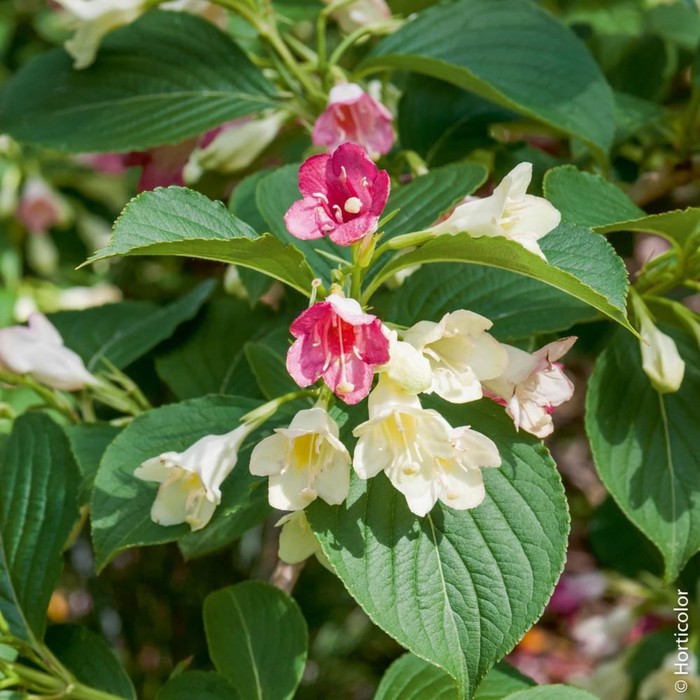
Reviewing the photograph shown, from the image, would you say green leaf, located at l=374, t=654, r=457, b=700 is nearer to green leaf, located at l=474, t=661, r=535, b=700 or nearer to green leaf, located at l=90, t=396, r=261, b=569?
green leaf, located at l=474, t=661, r=535, b=700

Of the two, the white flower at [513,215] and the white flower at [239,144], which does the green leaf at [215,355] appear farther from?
the white flower at [513,215]

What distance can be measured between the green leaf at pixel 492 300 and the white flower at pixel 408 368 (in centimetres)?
18

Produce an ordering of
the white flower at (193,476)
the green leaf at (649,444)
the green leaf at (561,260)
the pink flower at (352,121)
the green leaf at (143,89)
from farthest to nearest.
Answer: the green leaf at (143,89) → the pink flower at (352,121) → the green leaf at (649,444) → the white flower at (193,476) → the green leaf at (561,260)

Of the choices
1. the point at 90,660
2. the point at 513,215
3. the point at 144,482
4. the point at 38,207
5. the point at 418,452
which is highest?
the point at 513,215

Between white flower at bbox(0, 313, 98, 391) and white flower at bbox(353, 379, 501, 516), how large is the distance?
47 centimetres

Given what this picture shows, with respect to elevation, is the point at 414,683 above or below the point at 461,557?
below

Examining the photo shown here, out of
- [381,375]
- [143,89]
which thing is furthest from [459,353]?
[143,89]

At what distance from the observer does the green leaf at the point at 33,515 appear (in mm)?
912

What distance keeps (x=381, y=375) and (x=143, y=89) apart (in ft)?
2.02

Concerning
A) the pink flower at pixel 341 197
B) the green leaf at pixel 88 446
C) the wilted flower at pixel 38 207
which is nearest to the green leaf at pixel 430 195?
the pink flower at pixel 341 197

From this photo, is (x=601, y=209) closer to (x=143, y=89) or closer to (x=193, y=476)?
(x=193, y=476)

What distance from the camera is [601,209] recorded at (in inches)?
32.4

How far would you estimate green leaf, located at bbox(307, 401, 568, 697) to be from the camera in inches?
26.2

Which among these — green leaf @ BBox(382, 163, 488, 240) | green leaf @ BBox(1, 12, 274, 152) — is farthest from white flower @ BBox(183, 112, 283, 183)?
green leaf @ BBox(382, 163, 488, 240)
